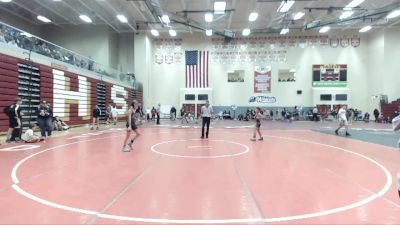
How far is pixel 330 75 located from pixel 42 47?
3233 centimetres

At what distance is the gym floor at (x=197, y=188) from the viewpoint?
421cm

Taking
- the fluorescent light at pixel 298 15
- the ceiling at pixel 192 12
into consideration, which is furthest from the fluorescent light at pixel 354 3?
the fluorescent light at pixel 298 15

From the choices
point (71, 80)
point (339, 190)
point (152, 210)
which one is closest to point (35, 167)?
point (152, 210)

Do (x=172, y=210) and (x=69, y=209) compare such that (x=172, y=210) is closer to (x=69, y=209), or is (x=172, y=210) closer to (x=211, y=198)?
(x=211, y=198)

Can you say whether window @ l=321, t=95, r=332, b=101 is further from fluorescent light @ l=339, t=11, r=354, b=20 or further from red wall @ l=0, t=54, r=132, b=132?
red wall @ l=0, t=54, r=132, b=132

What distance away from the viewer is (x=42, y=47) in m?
19.0

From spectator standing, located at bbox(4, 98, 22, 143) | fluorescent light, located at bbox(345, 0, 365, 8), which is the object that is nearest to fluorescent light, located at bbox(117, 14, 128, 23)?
spectator standing, located at bbox(4, 98, 22, 143)

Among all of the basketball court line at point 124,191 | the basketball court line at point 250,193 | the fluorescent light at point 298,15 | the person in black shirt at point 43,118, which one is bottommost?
the basketball court line at point 250,193

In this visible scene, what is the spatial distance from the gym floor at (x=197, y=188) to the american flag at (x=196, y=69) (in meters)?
30.7

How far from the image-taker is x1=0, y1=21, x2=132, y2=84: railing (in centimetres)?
1557

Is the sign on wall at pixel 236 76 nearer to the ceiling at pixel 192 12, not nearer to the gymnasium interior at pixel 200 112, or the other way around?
the gymnasium interior at pixel 200 112

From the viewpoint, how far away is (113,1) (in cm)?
2788

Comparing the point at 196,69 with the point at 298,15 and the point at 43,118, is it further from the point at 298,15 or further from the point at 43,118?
the point at 43,118

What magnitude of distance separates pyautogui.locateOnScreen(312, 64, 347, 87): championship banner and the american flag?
1322 cm
